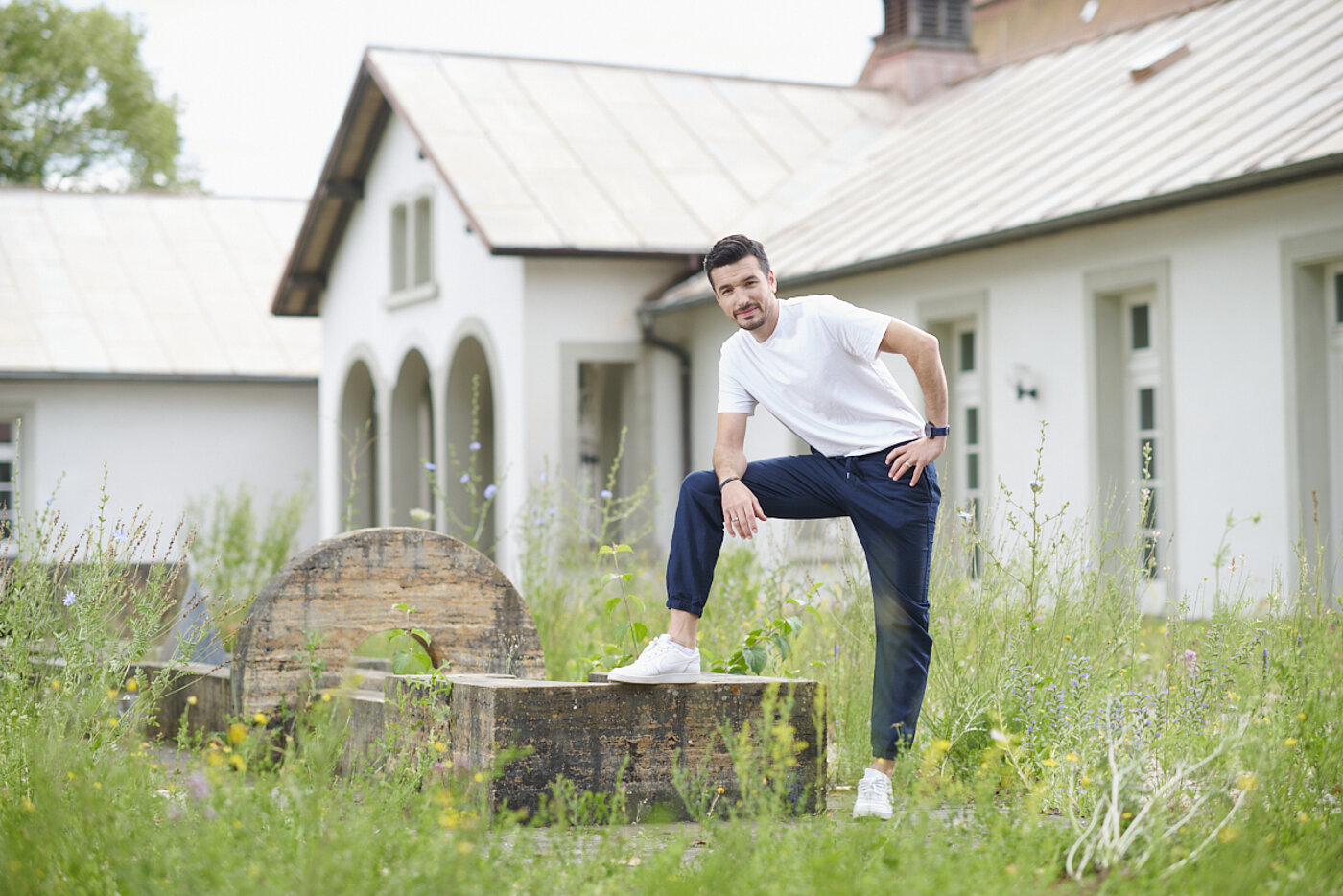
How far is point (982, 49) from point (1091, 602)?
31.5 m

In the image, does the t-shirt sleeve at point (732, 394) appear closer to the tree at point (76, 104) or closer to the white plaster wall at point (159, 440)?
the white plaster wall at point (159, 440)

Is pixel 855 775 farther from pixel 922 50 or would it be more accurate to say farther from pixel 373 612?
pixel 922 50

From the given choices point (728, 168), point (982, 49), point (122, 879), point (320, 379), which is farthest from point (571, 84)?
point (982, 49)

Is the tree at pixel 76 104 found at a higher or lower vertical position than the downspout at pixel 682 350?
higher

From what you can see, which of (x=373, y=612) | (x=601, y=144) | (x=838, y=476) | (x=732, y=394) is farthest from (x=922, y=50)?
(x=838, y=476)

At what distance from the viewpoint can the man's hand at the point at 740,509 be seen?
4414mm

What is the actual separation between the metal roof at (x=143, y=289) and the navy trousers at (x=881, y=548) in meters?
17.7

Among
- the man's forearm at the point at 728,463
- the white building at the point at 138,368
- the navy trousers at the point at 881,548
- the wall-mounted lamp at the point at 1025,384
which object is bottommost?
the navy trousers at the point at 881,548

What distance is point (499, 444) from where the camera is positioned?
15.8 metres

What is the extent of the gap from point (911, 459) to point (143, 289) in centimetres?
1992

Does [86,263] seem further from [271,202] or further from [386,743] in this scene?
[386,743]

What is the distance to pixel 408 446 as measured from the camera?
19203 mm

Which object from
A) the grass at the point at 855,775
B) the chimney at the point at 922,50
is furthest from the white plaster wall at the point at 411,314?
the grass at the point at 855,775

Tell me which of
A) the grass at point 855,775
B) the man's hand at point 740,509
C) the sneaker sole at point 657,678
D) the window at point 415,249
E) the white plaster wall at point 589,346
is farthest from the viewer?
the window at point 415,249
